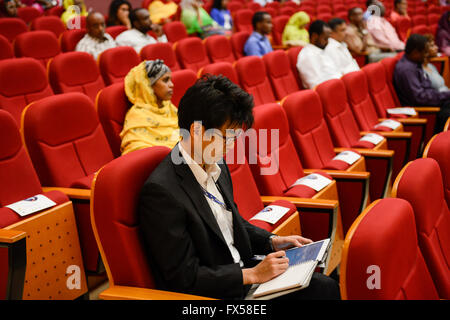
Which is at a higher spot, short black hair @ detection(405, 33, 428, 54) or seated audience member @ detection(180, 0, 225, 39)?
seated audience member @ detection(180, 0, 225, 39)

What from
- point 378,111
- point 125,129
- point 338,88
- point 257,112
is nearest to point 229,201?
point 257,112

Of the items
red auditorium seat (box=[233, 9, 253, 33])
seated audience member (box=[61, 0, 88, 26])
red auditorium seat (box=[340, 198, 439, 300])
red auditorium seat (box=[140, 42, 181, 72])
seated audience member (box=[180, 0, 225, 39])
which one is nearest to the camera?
red auditorium seat (box=[340, 198, 439, 300])

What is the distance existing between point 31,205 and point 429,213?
63cm

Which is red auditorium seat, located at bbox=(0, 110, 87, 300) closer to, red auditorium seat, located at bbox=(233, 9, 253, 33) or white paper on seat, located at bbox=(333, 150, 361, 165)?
white paper on seat, located at bbox=(333, 150, 361, 165)

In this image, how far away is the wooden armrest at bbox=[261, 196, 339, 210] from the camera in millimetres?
911

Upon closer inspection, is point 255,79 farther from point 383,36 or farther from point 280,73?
point 383,36

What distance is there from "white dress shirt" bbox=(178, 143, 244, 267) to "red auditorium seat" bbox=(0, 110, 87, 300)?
28cm

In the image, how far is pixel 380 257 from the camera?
18.8 inches

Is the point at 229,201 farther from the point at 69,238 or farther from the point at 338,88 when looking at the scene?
the point at 338,88

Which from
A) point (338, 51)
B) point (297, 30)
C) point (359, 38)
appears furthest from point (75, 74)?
point (359, 38)

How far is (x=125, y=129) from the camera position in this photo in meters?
1.21

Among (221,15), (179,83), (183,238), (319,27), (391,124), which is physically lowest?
(391,124)

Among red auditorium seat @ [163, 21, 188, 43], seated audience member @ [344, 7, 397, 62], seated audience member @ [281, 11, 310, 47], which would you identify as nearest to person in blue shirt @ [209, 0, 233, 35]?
seated audience member @ [281, 11, 310, 47]
